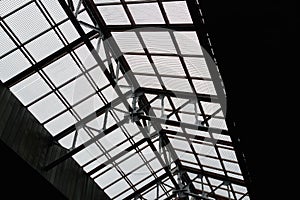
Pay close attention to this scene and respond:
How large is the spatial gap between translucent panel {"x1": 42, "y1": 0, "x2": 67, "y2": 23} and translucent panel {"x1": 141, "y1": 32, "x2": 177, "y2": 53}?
4.21m

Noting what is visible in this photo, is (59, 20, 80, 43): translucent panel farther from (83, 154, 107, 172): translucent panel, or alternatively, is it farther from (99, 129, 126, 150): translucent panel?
(83, 154, 107, 172): translucent panel

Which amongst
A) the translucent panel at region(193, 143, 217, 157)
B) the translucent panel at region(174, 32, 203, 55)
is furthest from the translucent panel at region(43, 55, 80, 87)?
the translucent panel at region(193, 143, 217, 157)

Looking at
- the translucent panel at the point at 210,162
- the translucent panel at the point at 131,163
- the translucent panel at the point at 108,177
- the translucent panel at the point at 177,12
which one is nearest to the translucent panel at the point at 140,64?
the translucent panel at the point at 177,12

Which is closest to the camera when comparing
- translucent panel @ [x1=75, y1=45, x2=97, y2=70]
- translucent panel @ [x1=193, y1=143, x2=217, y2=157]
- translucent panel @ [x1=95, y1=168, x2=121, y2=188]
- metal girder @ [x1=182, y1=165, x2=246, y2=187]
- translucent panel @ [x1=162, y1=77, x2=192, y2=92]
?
translucent panel @ [x1=75, y1=45, x2=97, y2=70]

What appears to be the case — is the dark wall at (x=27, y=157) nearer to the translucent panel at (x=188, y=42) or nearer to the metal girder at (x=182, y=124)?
the metal girder at (x=182, y=124)

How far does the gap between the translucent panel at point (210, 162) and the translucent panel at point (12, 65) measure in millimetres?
14088

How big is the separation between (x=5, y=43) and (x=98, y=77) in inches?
213

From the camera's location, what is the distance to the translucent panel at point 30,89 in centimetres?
1853

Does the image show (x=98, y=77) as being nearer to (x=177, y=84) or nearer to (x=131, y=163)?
(x=177, y=84)

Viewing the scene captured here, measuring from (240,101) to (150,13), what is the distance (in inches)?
A: 268

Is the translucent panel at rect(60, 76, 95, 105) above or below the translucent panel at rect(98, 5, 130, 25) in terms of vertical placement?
below

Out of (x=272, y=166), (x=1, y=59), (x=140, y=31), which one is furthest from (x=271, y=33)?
(x=1, y=59)

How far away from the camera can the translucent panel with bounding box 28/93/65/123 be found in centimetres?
1970

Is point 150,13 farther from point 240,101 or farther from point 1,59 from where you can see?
point 1,59
